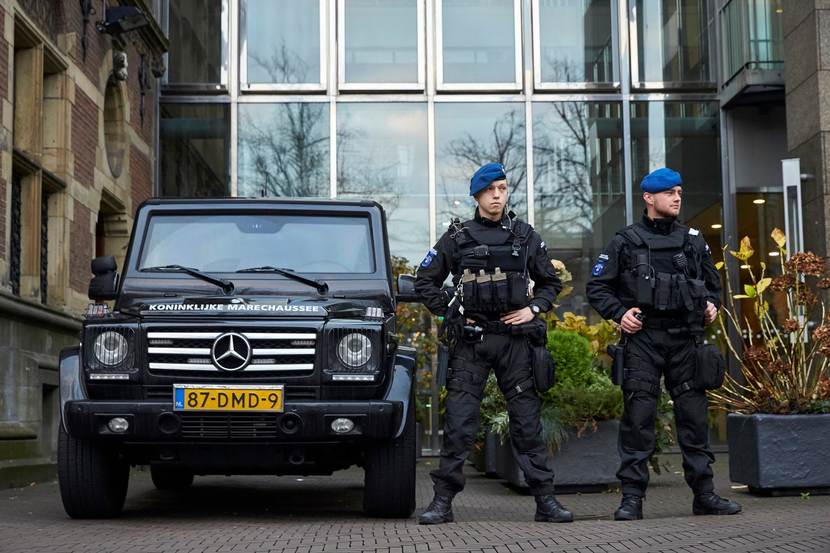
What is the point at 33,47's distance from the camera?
12438 mm

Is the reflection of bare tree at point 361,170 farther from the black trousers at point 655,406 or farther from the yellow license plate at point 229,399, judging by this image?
the yellow license plate at point 229,399

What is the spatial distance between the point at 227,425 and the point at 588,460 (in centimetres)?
Result: 362

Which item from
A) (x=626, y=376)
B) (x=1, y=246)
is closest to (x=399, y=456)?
(x=626, y=376)

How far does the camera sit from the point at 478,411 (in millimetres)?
7117

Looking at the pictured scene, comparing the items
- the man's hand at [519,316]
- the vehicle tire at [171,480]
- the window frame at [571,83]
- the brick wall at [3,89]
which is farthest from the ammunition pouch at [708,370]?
the window frame at [571,83]

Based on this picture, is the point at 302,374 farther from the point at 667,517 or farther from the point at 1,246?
the point at 1,246

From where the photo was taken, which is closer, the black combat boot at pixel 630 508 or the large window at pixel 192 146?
the black combat boot at pixel 630 508

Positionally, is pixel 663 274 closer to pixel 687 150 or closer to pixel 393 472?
pixel 393 472

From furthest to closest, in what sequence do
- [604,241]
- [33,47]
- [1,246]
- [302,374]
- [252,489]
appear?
1. [604,241]
2. [33,47]
3. [1,246]
4. [252,489]
5. [302,374]

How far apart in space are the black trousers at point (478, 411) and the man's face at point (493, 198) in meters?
0.75

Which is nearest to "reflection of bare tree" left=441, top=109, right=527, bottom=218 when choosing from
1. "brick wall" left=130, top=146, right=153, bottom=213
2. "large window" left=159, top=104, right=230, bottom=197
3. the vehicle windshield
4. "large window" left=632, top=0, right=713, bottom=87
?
"large window" left=632, top=0, right=713, bottom=87

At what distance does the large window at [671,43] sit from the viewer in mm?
17469

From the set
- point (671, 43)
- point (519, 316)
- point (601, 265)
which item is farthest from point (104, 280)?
point (671, 43)

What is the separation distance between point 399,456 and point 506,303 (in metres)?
1.10
